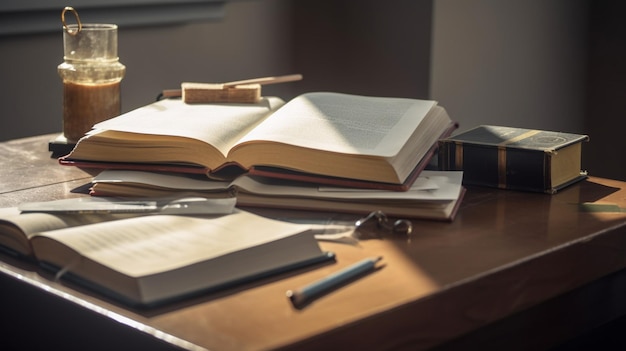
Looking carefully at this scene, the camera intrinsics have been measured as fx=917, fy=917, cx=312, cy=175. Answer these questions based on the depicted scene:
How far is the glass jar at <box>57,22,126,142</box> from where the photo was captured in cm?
132

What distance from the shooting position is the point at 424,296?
0.72 m

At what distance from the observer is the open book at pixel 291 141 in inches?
39.0

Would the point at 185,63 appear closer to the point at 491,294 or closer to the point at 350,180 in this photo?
the point at 350,180

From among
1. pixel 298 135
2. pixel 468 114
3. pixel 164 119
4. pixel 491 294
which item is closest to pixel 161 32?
pixel 468 114

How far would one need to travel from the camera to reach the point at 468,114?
2766 mm

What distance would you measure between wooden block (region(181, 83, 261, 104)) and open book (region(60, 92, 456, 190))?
0.41 ft

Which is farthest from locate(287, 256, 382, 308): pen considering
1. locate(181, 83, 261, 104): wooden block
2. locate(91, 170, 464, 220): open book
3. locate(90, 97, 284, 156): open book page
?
locate(181, 83, 261, 104): wooden block

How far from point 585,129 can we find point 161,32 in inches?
58.6

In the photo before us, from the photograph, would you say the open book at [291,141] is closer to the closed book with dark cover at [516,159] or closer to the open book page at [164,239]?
the closed book with dark cover at [516,159]

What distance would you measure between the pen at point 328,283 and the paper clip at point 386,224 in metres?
0.09

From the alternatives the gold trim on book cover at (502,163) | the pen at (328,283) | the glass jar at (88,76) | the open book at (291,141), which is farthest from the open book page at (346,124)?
the glass jar at (88,76)

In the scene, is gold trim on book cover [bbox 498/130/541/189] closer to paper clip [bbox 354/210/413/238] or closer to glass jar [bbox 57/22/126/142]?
paper clip [bbox 354/210/413/238]

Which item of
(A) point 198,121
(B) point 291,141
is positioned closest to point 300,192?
(B) point 291,141

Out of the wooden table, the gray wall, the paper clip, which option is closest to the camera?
the wooden table
